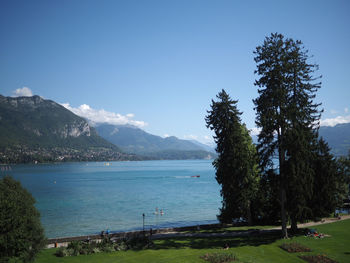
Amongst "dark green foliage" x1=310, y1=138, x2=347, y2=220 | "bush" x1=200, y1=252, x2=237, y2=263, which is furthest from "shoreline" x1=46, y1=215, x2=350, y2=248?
"bush" x1=200, y1=252, x2=237, y2=263

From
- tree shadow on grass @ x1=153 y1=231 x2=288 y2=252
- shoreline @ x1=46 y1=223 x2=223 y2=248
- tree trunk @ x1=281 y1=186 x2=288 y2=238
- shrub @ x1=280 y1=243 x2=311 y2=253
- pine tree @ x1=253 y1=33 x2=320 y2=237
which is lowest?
shoreline @ x1=46 y1=223 x2=223 y2=248

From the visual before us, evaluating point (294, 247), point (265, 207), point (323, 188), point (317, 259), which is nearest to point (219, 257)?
point (294, 247)

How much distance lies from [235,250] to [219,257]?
11.3 feet

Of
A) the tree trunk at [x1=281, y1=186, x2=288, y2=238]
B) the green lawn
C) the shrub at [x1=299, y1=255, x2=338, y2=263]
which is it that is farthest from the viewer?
the tree trunk at [x1=281, y1=186, x2=288, y2=238]

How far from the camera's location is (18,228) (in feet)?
68.9

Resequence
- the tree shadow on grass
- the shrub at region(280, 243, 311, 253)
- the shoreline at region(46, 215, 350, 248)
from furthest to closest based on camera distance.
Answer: the shoreline at region(46, 215, 350, 248) < the tree shadow on grass < the shrub at region(280, 243, 311, 253)

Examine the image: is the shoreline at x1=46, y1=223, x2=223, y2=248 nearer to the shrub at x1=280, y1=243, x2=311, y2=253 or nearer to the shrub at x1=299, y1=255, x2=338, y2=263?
the shrub at x1=280, y1=243, x2=311, y2=253

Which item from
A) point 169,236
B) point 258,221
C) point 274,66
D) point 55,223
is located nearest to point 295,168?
point 274,66

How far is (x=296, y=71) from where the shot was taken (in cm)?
2831

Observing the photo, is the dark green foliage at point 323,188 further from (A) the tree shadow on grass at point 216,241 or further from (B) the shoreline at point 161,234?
(A) the tree shadow on grass at point 216,241

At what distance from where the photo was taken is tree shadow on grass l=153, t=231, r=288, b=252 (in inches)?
1095

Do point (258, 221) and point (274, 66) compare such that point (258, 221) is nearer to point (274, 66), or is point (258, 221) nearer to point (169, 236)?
point (169, 236)

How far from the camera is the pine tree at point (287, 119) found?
90.2 feet

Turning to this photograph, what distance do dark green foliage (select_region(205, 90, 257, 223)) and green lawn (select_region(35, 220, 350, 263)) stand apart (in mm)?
6285
